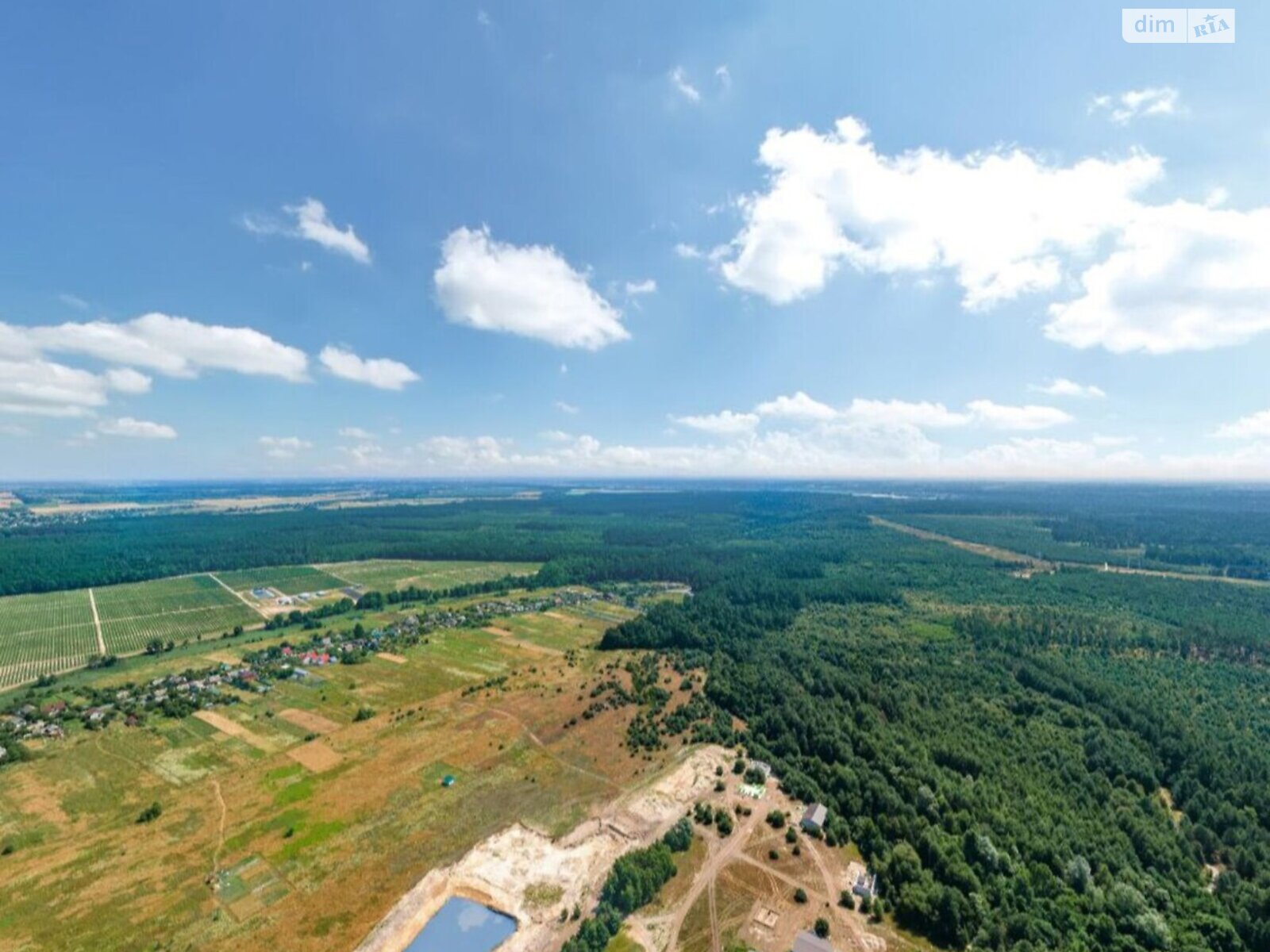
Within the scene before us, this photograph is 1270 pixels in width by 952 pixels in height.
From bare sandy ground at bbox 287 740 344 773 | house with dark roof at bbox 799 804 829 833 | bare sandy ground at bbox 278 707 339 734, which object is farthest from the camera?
bare sandy ground at bbox 278 707 339 734

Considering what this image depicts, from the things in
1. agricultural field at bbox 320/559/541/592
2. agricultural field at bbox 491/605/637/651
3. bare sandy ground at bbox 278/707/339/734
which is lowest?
agricultural field at bbox 491/605/637/651

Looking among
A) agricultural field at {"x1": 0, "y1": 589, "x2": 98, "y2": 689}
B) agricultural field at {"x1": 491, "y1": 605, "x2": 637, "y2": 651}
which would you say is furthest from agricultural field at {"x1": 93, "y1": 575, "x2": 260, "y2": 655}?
agricultural field at {"x1": 491, "y1": 605, "x2": 637, "y2": 651}

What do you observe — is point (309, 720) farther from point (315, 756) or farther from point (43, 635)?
point (43, 635)

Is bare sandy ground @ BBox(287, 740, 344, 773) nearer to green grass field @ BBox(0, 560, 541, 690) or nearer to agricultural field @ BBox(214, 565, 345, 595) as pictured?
green grass field @ BBox(0, 560, 541, 690)

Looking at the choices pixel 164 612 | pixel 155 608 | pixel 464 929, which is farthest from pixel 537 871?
pixel 155 608

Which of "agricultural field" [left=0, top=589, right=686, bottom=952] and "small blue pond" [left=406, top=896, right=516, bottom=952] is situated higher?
"agricultural field" [left=0, top=589, right=686, bottom=952]

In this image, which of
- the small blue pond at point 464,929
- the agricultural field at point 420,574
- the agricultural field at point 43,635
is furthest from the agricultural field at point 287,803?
the agricultural field at point 420,574

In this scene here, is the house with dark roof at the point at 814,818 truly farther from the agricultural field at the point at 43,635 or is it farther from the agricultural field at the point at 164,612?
the agricultural field at the point at 164,612
